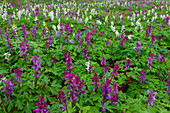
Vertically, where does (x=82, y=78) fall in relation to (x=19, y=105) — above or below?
above

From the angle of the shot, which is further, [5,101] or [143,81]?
[143,81]

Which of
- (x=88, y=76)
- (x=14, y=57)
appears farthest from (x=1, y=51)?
(x=88, y=76)

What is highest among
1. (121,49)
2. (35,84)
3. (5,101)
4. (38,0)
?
(38,0)

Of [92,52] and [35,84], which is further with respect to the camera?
[92,52]

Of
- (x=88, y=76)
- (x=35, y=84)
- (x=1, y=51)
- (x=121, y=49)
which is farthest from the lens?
(x=121, y=49)

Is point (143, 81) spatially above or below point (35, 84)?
below

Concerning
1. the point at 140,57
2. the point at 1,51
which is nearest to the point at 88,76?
the point at 140,57

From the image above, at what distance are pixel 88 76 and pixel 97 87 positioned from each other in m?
0.60

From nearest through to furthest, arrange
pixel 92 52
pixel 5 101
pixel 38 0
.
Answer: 1. pixel 5 101
2. pixel 92 52
3. pixel 38 0

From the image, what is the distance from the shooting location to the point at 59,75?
3.31 metres

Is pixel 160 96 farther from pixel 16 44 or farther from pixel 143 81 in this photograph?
pixel 16 44

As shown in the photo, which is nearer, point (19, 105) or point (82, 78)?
point (19, 105)

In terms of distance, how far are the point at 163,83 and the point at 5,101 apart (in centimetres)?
419

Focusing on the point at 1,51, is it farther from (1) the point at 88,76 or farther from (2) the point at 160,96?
(2) the point at 160,96
